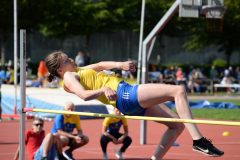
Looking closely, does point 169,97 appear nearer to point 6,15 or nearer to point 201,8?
point 201,8

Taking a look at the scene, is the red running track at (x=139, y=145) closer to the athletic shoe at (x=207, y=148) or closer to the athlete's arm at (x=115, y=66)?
the athlete's arm at (x=115, y=66)

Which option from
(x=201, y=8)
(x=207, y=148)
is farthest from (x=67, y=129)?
(x=201, y=8)

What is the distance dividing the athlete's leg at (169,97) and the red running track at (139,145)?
2.98 m

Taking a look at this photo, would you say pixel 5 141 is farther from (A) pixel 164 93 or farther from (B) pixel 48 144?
(A) pixel 164 93

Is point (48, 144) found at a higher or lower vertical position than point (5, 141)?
higher

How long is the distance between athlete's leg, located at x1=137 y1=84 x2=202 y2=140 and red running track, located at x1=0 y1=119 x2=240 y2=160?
2.98 m

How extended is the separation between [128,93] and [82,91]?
48cm

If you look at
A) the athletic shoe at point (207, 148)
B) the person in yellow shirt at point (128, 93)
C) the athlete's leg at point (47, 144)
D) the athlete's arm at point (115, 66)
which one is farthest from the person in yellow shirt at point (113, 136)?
the athletic shoe at point (207, 148)

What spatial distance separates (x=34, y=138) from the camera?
5.54 meters

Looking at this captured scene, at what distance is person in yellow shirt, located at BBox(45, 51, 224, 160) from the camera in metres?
3.37

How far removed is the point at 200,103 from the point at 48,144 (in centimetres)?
1139

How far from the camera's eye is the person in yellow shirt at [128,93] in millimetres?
3373

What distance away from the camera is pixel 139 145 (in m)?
7.58

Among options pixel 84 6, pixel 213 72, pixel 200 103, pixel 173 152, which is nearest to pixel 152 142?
pixel 173 152
